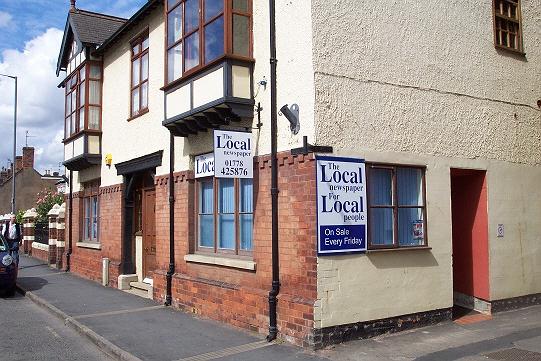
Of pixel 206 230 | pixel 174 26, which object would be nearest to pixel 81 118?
pixel 174 26

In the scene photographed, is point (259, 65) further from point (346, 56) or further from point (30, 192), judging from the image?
point (30, 192)

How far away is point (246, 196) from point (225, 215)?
0.78m

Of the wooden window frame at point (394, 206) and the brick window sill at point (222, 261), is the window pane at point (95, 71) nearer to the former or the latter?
the brick window sill at point (222, 261)

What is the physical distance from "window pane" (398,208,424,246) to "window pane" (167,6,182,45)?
5.40 metres

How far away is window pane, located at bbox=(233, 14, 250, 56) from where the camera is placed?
8977mm

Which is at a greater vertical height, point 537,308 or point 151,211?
point 151,211

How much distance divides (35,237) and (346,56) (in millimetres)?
20964

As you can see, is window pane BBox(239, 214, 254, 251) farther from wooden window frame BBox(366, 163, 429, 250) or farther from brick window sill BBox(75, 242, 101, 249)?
brick window sill BBox(75, 242, 101, 249)

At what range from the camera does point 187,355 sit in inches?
289

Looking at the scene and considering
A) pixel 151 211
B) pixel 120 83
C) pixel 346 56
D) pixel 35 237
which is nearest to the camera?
pixel 346 56

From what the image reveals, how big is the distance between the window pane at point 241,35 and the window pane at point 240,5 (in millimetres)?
131

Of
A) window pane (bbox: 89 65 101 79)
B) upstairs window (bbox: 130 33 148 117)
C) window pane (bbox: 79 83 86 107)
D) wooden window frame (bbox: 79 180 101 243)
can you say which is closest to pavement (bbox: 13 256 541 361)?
upstairs window (bbox: 130 33 148 117)

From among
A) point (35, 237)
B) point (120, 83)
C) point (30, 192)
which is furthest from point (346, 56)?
point (30, 192)

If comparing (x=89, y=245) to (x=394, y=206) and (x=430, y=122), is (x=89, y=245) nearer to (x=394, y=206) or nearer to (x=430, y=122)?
(x=394, y=206)
